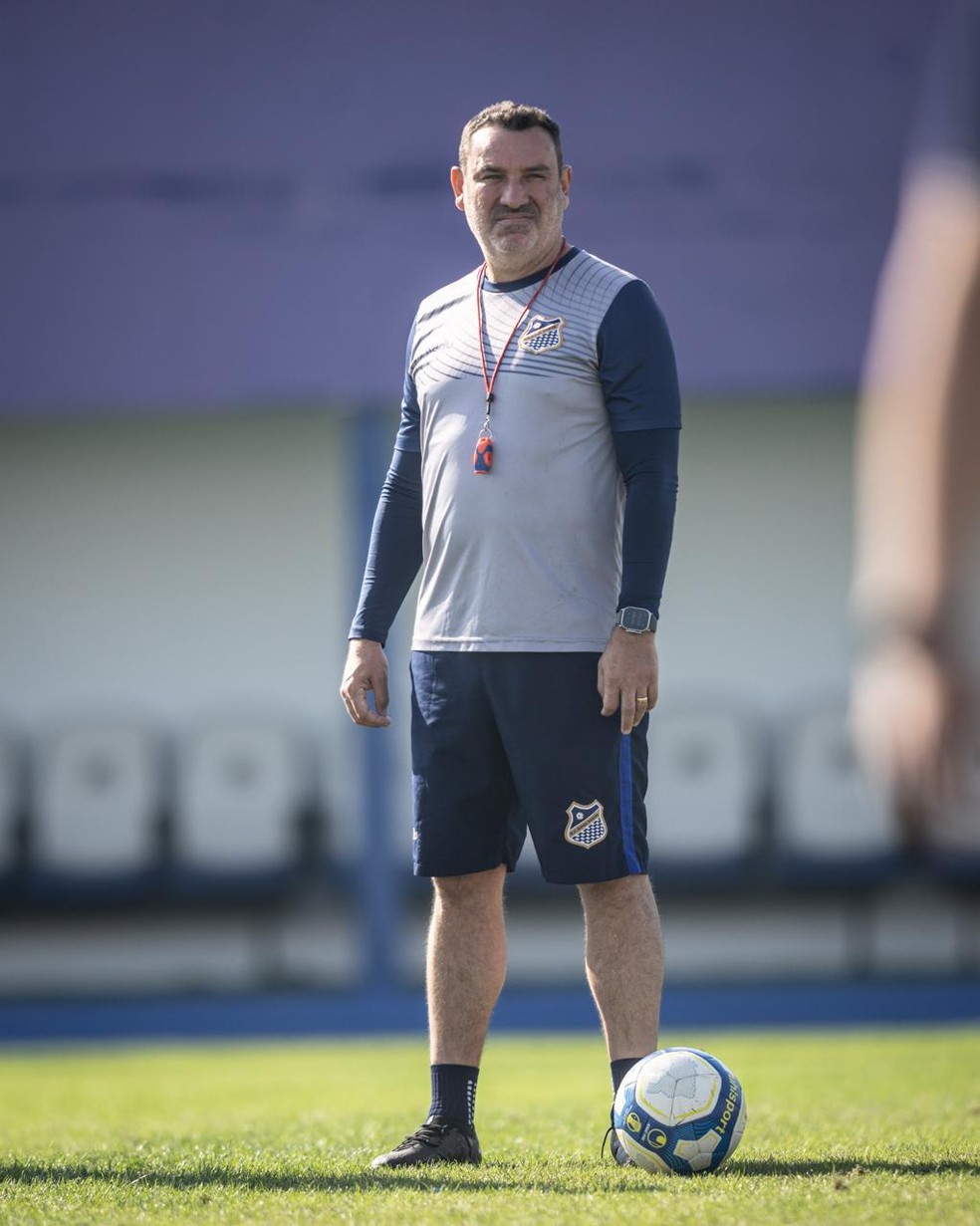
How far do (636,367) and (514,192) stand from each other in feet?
1.32

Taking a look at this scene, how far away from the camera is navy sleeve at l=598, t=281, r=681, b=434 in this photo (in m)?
3.24

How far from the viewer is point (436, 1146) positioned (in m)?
3.27

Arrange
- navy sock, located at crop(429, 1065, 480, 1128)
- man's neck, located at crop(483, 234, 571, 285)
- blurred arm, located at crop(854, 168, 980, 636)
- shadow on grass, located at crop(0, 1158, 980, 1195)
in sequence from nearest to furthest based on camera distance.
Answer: blurred arm, located at crop(854, 168, 980, 636), shadow on grass, located at crop(0, 1158, 980, 1195), navy sock, located at crop(429, 1065, 480, 1128), man's neck, located at crop(483, 234, 571, 285)

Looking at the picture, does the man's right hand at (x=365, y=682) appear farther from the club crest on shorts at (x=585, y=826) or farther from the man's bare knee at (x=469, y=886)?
the club crest on shorts at (x=585, y=826)

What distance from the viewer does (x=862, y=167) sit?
8102 mm

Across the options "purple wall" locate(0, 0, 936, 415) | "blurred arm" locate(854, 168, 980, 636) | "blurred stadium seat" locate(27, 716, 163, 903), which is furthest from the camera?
"blurred stadium seat" locate(27, 716, 163, 903)

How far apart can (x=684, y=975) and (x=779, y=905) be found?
0.61m

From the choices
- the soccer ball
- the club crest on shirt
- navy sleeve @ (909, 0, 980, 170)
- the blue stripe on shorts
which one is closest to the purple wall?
the club crest on shirt

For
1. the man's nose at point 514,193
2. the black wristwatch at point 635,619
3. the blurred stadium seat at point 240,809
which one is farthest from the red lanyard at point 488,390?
the blurred stadium seat at point 240,809

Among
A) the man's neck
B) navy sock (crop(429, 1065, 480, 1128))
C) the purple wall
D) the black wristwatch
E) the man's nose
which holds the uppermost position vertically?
the purple wall

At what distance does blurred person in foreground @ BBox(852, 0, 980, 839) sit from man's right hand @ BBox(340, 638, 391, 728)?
2.54m

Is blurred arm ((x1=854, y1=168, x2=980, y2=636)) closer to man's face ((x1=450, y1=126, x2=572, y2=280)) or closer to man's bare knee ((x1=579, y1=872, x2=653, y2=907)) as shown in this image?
man's bare knee ((x1=579, y1=872, x2=653, y2=907))

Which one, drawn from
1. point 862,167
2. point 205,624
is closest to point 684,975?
point 205,624

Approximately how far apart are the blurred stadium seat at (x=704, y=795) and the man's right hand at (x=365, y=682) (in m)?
5.83
